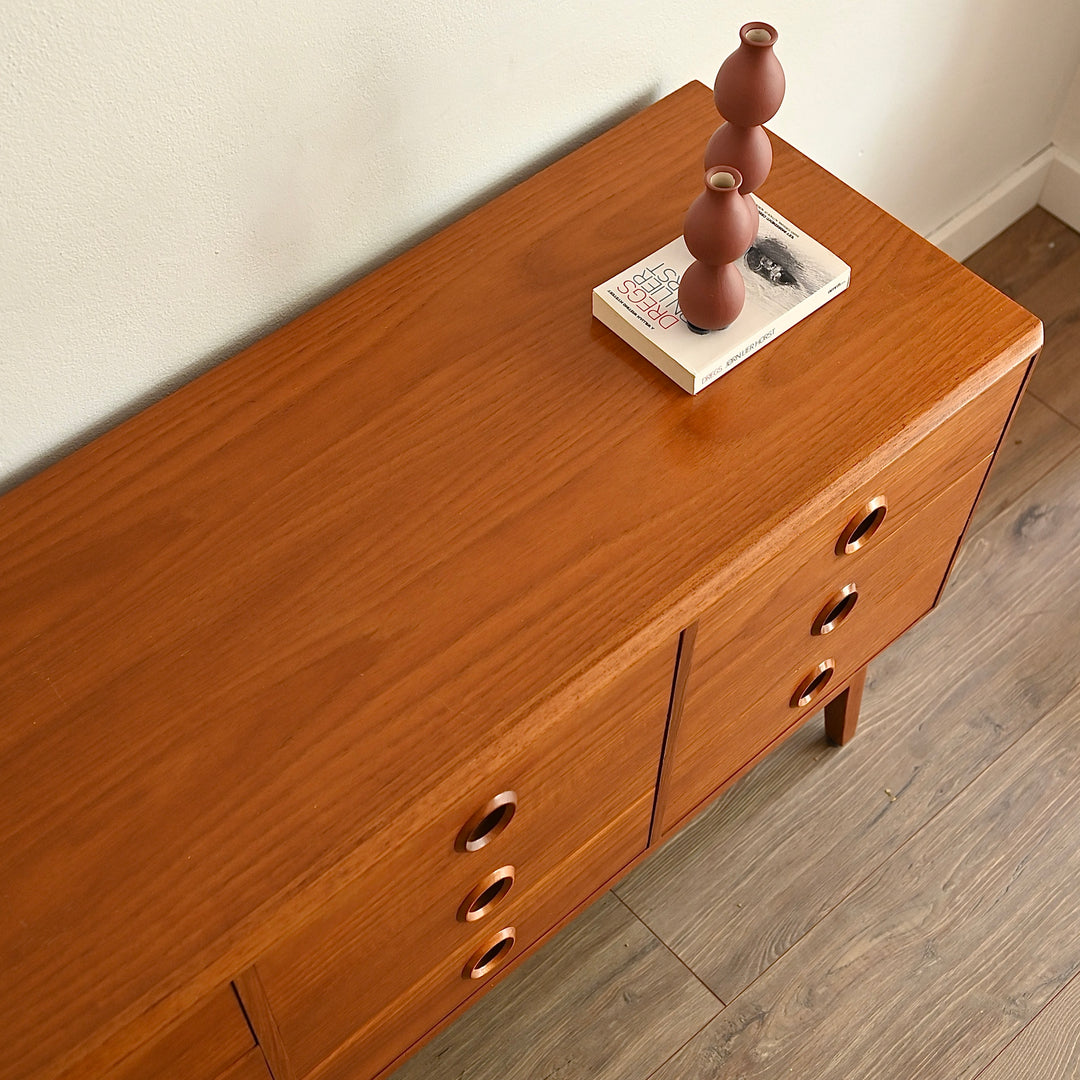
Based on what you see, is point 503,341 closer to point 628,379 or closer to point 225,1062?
point 628,379

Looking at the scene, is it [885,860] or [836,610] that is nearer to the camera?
[836,610]

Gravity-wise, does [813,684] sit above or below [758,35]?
below

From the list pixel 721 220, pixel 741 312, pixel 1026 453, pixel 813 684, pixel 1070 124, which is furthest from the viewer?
pixel 1070 124

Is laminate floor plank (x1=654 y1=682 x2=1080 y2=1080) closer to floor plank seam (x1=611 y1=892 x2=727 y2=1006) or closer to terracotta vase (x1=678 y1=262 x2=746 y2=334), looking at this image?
floor plank seam (x1=611 y1=892 x2=727 y2=1006)

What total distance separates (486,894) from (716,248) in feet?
1.76

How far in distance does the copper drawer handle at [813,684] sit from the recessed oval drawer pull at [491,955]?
0.36m

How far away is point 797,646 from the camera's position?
1159 mm

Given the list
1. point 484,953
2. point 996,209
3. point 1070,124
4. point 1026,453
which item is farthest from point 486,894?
point 1070,124

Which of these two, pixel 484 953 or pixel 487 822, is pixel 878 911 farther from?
pixel 487 822

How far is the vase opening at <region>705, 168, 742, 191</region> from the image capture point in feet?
3.02

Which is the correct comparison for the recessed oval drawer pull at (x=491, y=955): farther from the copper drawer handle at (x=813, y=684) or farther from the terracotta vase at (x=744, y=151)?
the terracotta vase at (x=744, y=151)

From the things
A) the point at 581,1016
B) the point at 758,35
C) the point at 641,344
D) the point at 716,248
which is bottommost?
the point at 581,1016

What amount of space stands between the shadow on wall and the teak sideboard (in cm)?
5

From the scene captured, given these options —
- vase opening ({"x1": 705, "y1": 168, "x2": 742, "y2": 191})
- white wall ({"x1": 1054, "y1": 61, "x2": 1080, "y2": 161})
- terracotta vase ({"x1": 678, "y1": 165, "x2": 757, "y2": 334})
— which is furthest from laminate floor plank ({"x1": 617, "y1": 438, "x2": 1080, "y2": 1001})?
vase opening ({"x1": 705, "y1": 168, "x2": 742, "y2": 191})
